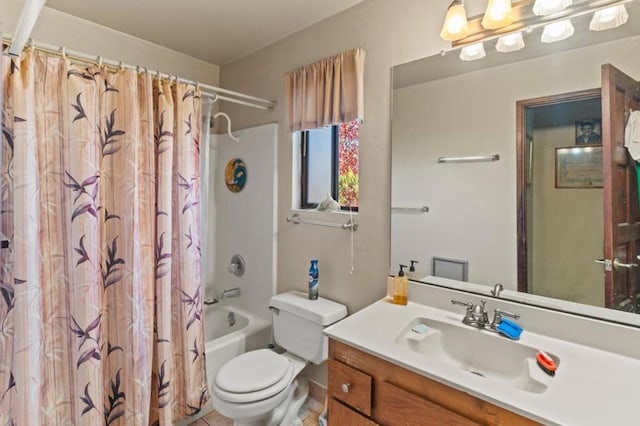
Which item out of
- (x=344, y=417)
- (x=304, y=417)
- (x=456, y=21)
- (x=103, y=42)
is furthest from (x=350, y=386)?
(x=103, y=42)

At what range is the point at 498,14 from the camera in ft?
4.22

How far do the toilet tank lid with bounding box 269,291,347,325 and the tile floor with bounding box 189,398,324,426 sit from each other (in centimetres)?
63

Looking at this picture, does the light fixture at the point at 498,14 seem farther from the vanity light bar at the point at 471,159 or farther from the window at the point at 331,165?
the window at the point at 331,165

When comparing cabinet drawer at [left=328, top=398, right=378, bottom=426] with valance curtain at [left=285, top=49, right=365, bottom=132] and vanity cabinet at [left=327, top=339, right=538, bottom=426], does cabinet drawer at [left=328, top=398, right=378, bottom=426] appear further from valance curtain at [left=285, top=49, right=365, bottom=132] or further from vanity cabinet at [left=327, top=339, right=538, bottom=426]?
valance curtain at [left=285, top=49, right=365, bottom=132]

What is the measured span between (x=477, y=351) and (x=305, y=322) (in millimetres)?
900

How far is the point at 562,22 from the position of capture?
4.08ft

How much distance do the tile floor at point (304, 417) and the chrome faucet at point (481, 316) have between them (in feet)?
3.77

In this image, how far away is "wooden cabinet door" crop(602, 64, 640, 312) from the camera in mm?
1120

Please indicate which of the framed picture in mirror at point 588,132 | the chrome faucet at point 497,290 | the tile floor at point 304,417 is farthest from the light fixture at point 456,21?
the tile floor at point 304,417

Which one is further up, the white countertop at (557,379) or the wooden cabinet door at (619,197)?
the wooden cabinet door at (619,197)

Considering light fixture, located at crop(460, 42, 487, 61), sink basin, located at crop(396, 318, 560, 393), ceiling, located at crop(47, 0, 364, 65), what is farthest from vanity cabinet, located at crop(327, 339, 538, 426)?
ceiling, located at crop(47, 0, 364, 65)

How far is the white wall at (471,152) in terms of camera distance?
1263mm

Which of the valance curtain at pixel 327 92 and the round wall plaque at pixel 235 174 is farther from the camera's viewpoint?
the round wall plaque at pixel 235 174

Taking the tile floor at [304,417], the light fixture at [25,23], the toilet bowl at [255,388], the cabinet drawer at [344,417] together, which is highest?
the light fixture at [25,23]
